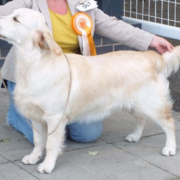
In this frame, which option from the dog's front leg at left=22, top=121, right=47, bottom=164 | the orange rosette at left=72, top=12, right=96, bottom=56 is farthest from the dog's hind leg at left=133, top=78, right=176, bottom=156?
the dog's front leg at left=22, top=121, right=47, bottom=164

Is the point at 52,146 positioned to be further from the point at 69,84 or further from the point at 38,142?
the point at 69,84

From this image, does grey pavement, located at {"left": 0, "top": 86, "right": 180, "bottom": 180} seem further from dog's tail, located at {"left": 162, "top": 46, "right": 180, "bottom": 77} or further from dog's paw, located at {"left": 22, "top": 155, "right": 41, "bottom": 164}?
dog's tail, located at {"left": 162, "top": 46, "right": 180, "bottom": 77}

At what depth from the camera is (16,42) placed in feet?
12.7

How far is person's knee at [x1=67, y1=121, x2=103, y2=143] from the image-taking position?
16.1 ft

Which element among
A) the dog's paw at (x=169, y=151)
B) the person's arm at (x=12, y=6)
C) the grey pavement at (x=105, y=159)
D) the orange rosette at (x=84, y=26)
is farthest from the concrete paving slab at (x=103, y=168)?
the person's arm at (x=12, y=6)

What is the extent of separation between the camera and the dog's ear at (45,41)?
149 inches

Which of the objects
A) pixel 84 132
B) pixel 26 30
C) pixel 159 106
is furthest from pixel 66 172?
pixel 26 30

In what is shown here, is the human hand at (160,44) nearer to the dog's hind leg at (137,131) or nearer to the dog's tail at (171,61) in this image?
the dog's tail at (171,61)

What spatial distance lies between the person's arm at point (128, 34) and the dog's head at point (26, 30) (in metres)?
1.15

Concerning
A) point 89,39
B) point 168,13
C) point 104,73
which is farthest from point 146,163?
point 168,13

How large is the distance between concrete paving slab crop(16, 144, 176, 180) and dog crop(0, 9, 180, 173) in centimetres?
14

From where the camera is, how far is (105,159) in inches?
178

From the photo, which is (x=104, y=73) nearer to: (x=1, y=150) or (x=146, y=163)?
(x=146, y=163)

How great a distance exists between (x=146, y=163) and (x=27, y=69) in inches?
54.6
